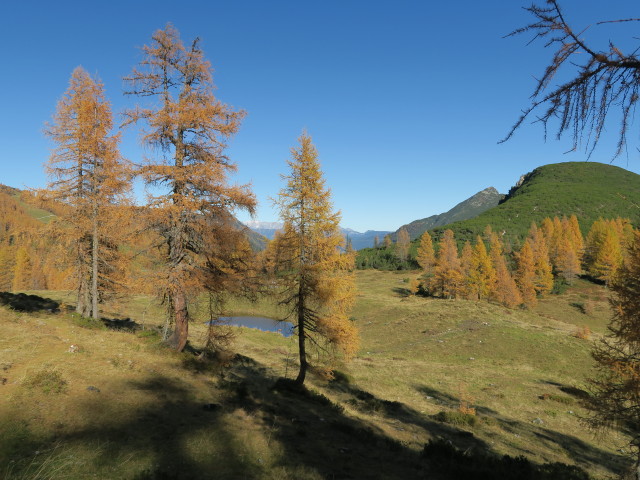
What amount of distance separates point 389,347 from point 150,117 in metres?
37.8

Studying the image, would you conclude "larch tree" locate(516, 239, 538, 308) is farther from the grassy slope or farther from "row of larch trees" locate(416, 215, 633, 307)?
the grassy slope

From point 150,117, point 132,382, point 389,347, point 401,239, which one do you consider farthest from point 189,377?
point 401,239

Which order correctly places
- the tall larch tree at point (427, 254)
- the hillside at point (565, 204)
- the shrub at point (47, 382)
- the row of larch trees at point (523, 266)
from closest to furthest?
the shrub at point (47, 382) < the row of larch trees at point (523, 266) < the tall larch tree at point (427, 254) < the hillside at point (565, 204)

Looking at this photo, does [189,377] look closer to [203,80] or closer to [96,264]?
[96,264]

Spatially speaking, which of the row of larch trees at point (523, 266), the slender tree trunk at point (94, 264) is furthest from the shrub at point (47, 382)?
the row of larch trees at point (523, 266)

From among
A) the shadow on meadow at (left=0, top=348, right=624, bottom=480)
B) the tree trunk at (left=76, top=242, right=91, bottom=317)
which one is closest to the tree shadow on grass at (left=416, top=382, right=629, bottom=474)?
the shadow on meadow at (left=0, top=348, right=624, bottom=480)

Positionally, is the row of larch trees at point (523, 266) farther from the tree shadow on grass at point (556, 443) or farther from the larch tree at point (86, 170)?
the larch tree at point (86, 170)

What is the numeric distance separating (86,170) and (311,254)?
43.6 feet

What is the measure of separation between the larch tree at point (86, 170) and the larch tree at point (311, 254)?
9.03 m

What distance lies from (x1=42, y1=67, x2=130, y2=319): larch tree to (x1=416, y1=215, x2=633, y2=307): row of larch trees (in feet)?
189

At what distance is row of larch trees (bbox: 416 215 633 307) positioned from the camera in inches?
2435

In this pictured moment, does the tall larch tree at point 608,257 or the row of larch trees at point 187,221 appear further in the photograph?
the tall larch tree at point 608,257

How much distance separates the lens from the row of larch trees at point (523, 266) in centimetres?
6184

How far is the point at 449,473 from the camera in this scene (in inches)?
372
